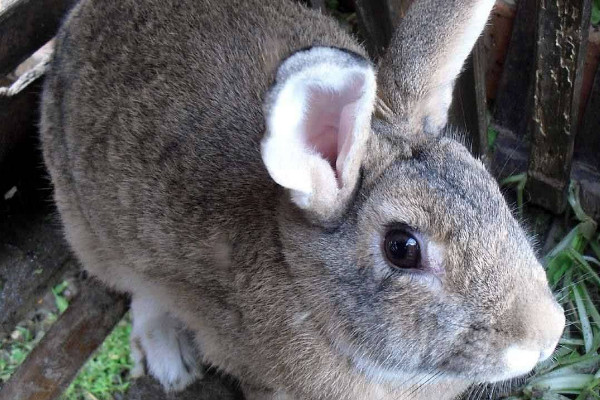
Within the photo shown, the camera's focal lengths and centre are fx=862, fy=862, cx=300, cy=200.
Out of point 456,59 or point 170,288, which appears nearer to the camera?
point 456,59

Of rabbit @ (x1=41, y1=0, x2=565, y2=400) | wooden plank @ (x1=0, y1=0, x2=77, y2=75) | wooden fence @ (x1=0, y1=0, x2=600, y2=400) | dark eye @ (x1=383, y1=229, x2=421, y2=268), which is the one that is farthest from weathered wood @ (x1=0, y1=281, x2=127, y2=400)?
dark eye @ (x1=383, y1=229, x2=421, y2=268)

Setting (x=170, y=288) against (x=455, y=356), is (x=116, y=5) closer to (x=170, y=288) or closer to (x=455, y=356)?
(x=170, y=288)

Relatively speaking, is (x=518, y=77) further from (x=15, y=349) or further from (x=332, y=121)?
(x=15, y=349)

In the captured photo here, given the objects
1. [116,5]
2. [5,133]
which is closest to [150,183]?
[116,5]

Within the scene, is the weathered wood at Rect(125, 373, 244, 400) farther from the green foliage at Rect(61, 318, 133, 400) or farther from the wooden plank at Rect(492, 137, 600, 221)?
the wooden plank at Rect(492, 137, 600, 221)

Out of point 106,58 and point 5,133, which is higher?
point 106,58

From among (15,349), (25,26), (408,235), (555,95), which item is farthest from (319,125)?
(15,349)
